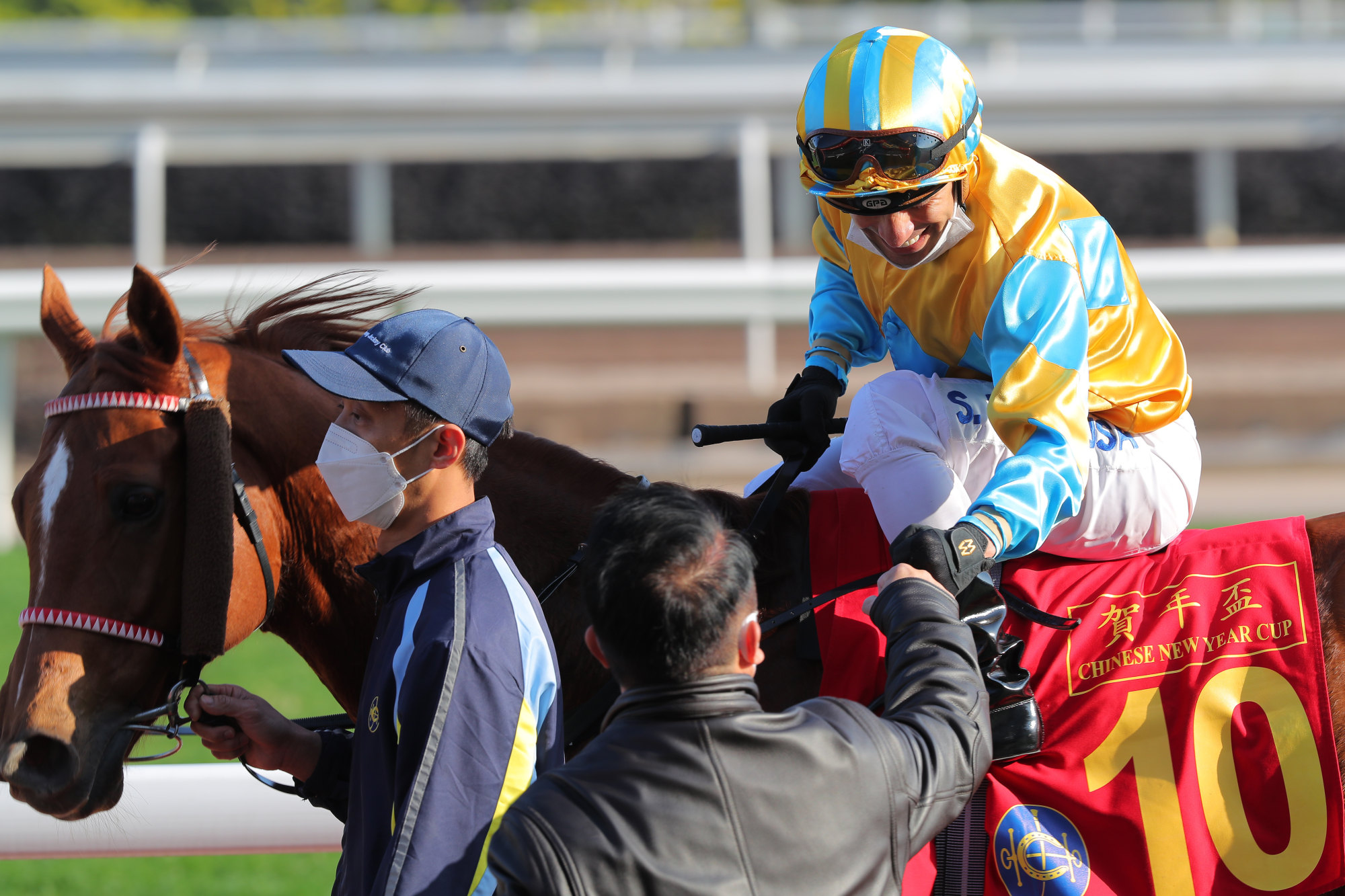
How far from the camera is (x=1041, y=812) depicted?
2.07m

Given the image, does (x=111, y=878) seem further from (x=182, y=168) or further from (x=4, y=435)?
(x=182, y=168)

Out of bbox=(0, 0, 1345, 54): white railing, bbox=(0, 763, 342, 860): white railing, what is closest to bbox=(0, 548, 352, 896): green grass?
bbox=(0, 763, 342, 860): white railing

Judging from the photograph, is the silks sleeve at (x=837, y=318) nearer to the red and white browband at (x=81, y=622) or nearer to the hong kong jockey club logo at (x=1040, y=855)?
the hong kong jockey club logo at (x=1040, y=855)

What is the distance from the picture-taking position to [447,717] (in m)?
1.57

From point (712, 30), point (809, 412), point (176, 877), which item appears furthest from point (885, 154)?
point (712, 30)

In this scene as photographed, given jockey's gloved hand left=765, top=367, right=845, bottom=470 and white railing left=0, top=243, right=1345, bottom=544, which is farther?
white railing left=0, top=243, right=1345, bottom=544

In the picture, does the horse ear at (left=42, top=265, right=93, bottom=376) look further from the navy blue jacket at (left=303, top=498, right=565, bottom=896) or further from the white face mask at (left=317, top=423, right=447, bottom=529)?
the navy blue jacket at (left=303, top=498, right=565, bottom=896)

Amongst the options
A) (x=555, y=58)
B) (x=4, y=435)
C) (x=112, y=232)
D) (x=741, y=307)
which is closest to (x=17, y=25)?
(x=112, y=232)

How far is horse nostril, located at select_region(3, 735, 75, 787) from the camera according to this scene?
6.46 feet

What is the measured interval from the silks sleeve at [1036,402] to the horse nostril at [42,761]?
4.91ft

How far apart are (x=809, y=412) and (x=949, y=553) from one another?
0.69 m

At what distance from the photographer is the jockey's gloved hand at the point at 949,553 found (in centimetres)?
182

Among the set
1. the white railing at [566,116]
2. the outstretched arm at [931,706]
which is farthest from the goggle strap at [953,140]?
the white railing at [566,116]

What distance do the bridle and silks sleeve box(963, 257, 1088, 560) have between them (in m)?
1.22
